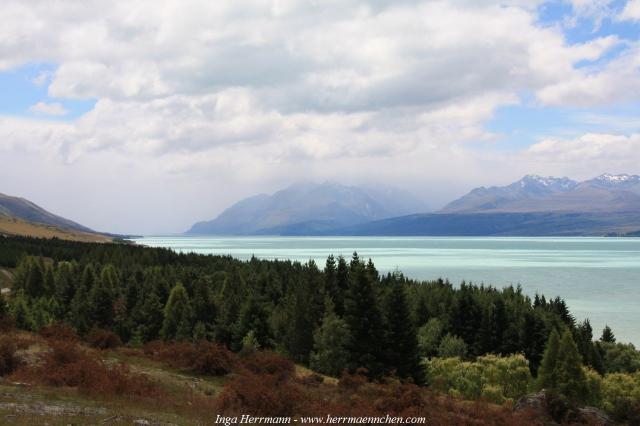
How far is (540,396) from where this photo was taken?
33.6 m

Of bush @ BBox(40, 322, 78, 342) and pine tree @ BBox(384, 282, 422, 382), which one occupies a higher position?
bush @ BBox(40, 322, 78, 342)

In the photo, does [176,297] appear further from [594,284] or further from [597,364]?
[594,284]

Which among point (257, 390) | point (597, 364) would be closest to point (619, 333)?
point (597, 364)

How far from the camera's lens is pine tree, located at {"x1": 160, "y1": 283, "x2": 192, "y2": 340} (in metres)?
79.8

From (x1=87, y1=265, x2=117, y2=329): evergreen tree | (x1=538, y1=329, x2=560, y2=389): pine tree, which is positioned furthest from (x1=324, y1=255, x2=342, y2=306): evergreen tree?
(x1=87, y1=265, x2=117, y2=329): evergreen tree

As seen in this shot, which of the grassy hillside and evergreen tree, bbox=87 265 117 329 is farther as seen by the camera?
evergreen tree, bbox=87 265 117 329

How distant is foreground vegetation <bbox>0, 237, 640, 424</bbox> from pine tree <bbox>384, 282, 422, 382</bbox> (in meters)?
0.11

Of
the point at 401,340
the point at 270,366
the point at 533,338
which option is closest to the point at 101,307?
the point at 401,340

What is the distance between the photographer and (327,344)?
62844 mm

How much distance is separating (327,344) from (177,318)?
31201 millimetres

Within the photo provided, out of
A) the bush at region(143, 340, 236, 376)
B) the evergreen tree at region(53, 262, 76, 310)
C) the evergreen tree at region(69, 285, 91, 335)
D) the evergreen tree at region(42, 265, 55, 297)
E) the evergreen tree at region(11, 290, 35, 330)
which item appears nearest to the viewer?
the bush at region(143, 340, 236, 376)

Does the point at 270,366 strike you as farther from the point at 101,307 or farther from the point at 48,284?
the point at 48,284

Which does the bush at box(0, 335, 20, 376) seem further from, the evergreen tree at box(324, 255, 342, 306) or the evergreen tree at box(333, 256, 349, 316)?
the evergreen tree at box(324, 255, 342, 306)

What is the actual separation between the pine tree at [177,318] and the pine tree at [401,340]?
35.0 metres
